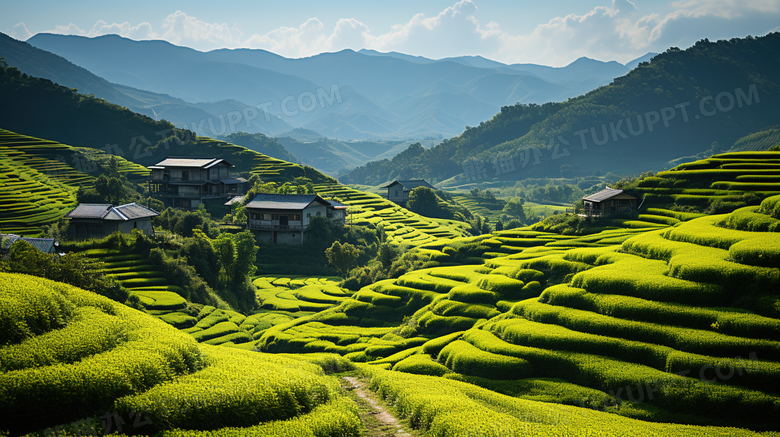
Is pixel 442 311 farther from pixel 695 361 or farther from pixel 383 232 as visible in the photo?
pixel 383 232

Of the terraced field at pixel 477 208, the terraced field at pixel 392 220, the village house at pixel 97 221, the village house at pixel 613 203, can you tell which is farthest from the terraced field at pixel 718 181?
the terraced field at pixel 477 208

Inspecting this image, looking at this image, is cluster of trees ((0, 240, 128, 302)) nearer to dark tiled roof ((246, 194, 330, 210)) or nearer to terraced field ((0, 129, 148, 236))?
terraced field ((0, 129, 148, 236))

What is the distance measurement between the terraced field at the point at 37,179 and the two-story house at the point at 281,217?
23.1 m

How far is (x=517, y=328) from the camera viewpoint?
2517 centimetres

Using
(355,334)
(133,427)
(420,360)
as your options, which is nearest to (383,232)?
(355,334)

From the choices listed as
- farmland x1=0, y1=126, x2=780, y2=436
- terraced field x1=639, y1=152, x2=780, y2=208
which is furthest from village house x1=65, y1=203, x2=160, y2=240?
terraced field x1=639, y1=152, x2=780, y2=208

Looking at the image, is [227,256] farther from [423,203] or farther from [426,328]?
[423,203]

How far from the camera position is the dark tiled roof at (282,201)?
72125 mm

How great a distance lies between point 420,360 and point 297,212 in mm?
47375

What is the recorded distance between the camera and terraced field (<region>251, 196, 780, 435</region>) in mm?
18906

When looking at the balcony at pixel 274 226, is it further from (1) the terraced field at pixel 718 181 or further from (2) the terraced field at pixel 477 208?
(2) the terraced field at pixel 477 208

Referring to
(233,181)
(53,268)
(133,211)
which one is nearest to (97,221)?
(133,211)

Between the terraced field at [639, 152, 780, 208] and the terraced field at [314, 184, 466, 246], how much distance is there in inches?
1344

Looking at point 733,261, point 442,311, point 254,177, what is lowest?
point 442,311
